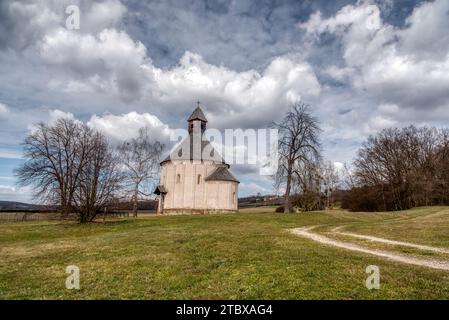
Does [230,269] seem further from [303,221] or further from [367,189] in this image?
[367,189]

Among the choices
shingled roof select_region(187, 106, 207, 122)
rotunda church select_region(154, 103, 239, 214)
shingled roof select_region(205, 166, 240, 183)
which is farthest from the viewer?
shingled roof select_region(187, 106, 207, 122)

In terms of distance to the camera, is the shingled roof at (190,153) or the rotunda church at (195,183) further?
the shingled roof at (190,153)

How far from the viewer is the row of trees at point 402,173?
2084 inches

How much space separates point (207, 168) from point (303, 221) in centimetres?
2126

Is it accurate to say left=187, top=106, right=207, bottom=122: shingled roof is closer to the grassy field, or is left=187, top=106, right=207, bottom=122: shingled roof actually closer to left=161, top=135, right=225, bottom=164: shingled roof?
left=161, top=135, right=225, bottom=164: shingled roof

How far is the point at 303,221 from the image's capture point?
98.0 ft

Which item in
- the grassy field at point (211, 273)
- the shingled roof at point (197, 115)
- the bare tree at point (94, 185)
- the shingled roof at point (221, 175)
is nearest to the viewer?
the grassy field at point (211, 273)

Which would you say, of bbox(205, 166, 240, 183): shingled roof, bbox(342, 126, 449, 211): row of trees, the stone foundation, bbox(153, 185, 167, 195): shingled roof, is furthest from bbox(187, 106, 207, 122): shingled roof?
bbox(342, 126, 449, 211): row of trees

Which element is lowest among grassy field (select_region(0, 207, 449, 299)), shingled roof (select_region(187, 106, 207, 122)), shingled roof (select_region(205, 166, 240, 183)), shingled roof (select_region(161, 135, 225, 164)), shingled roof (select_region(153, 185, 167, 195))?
grassy field (select_region(0, 207, 449, 299))

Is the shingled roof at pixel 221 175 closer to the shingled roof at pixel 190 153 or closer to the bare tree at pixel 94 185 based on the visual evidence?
the shingled roof at pixel 190 153

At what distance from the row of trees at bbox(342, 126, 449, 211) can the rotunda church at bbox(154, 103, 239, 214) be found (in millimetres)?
29659

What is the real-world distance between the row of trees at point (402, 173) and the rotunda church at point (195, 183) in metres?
29.7

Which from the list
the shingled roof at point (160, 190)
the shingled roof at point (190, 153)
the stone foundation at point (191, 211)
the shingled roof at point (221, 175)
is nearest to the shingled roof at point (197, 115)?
the shingled roof at point (190, 153)

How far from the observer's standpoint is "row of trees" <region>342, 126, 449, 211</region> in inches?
2084
